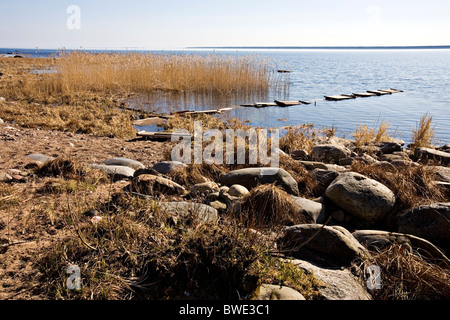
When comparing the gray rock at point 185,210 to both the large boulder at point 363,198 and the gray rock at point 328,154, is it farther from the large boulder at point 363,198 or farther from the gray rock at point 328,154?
the gray rock at point 328,154

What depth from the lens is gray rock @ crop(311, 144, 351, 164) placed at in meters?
6.96

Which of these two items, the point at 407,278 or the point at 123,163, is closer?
the point at 407,278

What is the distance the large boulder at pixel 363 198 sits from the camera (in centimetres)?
437

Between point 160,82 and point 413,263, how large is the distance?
14502 mm

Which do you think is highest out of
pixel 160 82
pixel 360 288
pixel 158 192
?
pixel 160 82

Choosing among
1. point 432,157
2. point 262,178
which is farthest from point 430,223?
point 432,157

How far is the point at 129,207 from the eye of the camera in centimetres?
351

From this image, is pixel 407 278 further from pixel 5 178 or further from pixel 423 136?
pixel 423 136

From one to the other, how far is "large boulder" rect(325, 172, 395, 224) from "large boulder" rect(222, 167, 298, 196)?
570 mm

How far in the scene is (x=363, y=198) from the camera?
439cm

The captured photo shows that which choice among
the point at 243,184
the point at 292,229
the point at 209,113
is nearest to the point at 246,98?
the point at 209,113

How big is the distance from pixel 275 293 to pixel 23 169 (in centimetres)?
419
